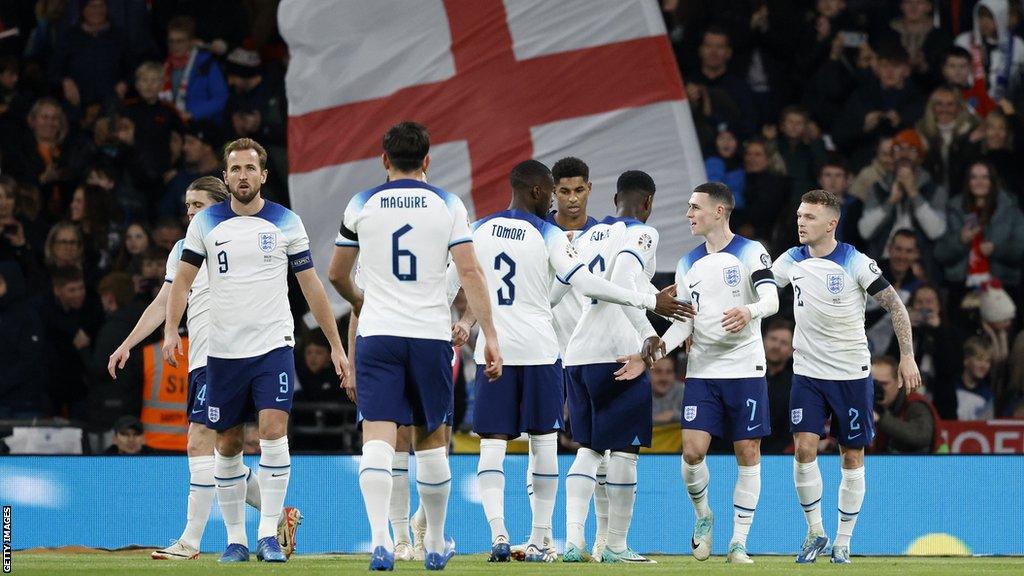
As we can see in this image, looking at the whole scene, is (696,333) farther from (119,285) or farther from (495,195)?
(119,285)

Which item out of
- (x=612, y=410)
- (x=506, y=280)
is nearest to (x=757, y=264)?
(x=612, y=410)

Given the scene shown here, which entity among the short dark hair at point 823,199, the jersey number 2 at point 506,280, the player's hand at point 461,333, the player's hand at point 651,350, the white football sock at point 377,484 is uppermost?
the short dark hair at point 823,199

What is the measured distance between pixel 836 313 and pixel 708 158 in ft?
20.7

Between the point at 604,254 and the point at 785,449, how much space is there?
183 inches

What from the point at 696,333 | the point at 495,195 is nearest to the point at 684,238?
the point at 495,195

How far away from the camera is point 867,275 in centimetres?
1087

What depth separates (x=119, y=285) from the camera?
1543 centimetres

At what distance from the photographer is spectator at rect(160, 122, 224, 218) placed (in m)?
16.6

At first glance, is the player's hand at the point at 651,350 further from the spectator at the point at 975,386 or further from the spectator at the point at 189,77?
the spectator at the point at 189,77

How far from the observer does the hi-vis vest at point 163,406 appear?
13836 mm

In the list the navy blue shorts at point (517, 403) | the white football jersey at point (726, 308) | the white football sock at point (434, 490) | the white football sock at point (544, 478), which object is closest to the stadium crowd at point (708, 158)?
the white football jersey at point (726, 308)

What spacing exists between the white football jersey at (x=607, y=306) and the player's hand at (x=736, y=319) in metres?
0.57

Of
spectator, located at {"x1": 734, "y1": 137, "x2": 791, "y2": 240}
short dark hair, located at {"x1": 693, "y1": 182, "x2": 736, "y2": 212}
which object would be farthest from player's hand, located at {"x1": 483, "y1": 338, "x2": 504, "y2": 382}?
spectator, located at {"x1": 734, "y1": 137, "x2": 791, "y2": 240}

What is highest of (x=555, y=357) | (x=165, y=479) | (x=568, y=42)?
(x=568, y=42)
